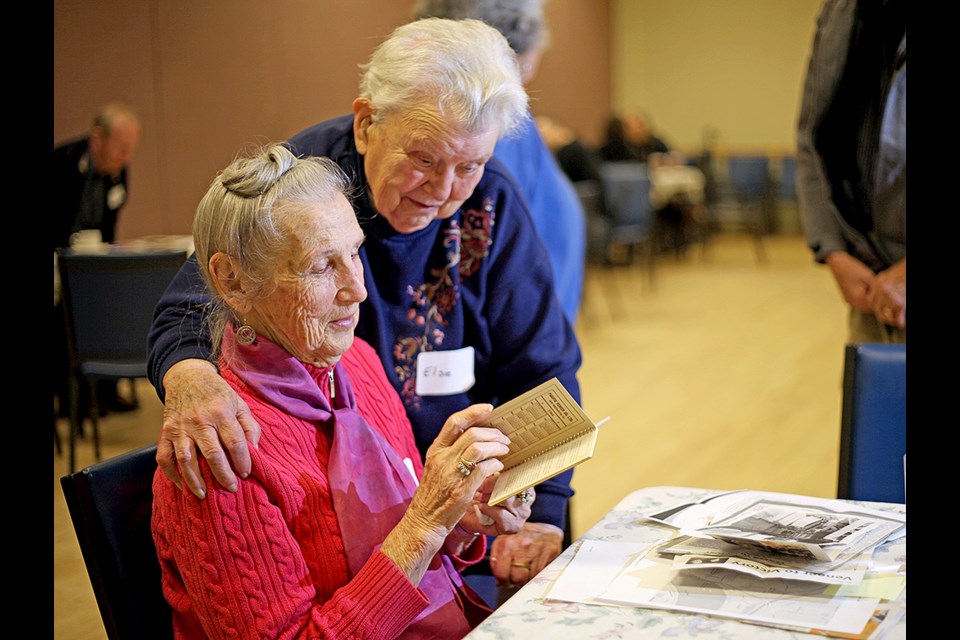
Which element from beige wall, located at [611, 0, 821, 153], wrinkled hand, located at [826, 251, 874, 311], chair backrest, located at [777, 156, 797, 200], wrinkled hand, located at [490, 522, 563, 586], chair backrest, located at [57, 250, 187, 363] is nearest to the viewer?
wrinkled hand, located at [490, 522, 563, 586]

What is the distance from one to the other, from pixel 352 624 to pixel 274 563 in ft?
0.42

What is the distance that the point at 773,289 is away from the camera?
8852 mm

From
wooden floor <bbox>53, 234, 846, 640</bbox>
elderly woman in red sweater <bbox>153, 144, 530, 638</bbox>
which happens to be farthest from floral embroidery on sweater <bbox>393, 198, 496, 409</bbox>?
wooden floor <bbox>53, 234, 846, 640</bbox>

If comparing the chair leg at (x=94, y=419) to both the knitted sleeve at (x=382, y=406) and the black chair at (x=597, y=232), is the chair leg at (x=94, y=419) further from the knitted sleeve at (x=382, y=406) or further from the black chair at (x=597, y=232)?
the black chair at (x=597, y=232)

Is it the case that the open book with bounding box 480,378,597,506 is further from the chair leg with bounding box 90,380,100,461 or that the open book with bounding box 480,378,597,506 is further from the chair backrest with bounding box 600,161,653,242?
the chair backrest with bounding box 600,161,653,242

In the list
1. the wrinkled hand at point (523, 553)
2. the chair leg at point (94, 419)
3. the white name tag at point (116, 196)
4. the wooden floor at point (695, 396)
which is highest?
the white name tag at point (116, 196)

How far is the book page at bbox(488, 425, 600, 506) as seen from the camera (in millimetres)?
1271

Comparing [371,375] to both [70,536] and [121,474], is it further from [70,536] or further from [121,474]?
[70,536]

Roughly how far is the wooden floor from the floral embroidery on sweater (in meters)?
1.38

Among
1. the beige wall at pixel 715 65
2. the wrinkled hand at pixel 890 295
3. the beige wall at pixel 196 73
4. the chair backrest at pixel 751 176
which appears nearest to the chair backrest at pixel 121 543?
the wrinkled hand at pixel 890 295

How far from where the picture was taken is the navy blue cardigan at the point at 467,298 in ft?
5.82

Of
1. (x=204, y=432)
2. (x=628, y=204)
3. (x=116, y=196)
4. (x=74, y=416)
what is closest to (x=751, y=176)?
(x=628, y=204)

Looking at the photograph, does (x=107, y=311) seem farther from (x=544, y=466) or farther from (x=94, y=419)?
(x=544, y=466)

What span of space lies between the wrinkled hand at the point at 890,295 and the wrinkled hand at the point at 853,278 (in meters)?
0.02
